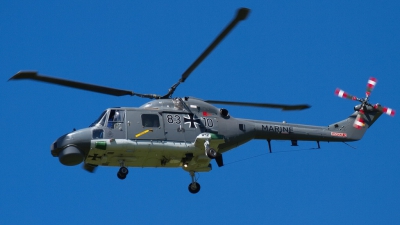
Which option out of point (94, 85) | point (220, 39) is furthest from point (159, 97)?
point (220, 39)

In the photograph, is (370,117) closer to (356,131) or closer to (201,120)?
(356,131)

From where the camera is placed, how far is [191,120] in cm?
2364

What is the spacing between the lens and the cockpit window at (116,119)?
22.6 m

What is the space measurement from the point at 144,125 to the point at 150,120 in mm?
301

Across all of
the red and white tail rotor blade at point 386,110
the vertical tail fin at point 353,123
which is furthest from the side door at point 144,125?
the red and white tail rotor blade at point 386,110

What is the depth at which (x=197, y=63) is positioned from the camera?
22094 mm

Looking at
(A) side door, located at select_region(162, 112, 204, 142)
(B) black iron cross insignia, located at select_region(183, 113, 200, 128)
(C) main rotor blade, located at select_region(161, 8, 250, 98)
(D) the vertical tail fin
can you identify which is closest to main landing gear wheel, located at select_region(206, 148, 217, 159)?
(A) side door, located at select_region(162, 112, 204, 142)

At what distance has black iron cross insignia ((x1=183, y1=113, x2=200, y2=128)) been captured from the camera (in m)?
23.5

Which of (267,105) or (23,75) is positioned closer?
(23,75)

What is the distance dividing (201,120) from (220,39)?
149 inches

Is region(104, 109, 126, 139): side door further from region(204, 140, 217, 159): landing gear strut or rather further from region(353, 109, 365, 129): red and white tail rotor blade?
region(353, 109, 365, 129): red and white tail rotor blade

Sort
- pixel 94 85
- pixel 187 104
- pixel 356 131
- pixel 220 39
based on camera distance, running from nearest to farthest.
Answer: pixel 220 39 → pixel 94 85 → pixel 187 104 → pixel 356 131

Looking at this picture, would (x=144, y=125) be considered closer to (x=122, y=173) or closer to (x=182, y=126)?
(x=182, y=126)

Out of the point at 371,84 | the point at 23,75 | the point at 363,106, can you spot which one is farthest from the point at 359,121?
the point at 23,75
